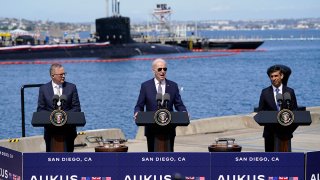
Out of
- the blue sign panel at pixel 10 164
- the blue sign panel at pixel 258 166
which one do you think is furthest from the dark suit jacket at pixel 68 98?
the blue sign panel at pixel 258 166

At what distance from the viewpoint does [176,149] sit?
17031 millimetres

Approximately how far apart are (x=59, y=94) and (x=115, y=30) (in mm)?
99141

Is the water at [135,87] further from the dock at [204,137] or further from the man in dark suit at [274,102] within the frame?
the man in dark suit at [274,102]

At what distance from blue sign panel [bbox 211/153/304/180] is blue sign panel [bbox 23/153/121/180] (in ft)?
4.15

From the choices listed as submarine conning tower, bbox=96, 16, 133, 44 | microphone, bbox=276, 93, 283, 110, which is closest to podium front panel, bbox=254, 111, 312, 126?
microphone, bbox=276, 93, 283, 110

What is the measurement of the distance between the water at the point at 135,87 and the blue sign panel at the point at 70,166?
71.3 feet

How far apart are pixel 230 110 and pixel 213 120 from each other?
97.2ft

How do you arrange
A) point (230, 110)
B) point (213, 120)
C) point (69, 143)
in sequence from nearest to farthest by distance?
point (69, 143)
point (213, 120)
point (230, 110)

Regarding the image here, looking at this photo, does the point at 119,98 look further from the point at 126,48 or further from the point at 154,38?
the point at 154,38

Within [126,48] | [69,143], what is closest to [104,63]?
[126,48]

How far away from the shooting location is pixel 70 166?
11.4 m

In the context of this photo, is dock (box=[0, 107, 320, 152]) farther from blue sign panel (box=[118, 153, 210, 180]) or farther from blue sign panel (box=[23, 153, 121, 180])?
blue sign panel (box=[118, 153, 210, 180])

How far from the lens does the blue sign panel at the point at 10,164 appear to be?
11430 mm

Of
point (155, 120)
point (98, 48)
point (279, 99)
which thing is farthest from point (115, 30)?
point (155, 120)
